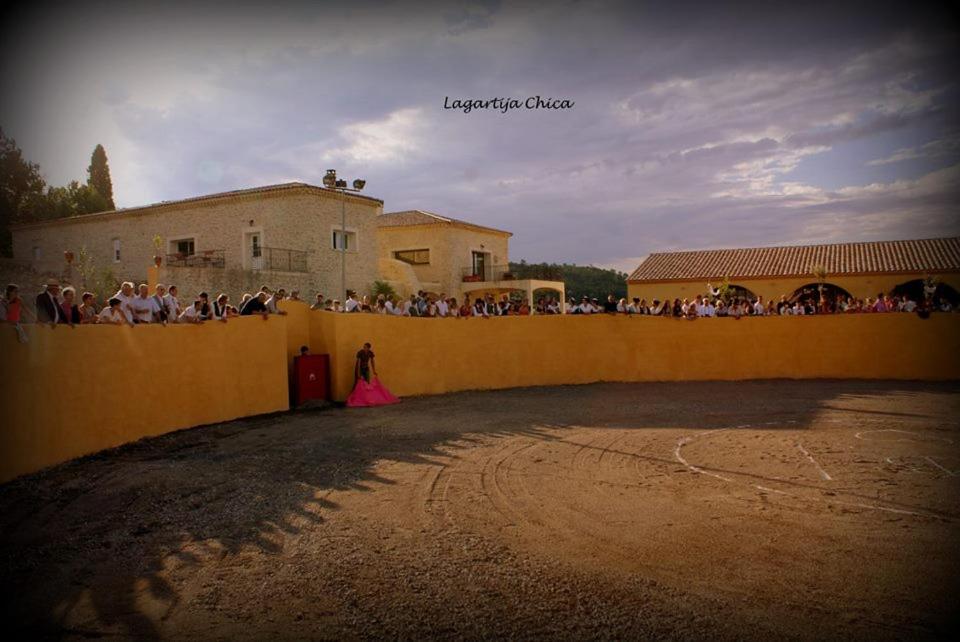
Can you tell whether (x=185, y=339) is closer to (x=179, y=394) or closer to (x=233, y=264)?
(x=179, y=394)

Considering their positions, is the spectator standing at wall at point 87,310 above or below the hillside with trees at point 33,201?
below

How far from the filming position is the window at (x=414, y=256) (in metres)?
40.9

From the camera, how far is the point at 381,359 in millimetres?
16984

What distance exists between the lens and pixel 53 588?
17.0 feet

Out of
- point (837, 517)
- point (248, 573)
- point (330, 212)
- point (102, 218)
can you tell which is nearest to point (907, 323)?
point (837, 517)

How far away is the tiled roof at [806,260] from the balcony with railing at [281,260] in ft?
78.8

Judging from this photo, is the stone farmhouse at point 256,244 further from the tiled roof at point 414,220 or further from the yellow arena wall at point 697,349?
the yellow arena wall at point 697,349

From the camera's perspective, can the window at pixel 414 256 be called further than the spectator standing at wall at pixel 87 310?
Yes

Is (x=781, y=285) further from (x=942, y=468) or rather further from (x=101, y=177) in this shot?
(x=101, y=177)

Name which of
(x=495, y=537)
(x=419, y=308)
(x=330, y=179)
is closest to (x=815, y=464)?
(x=495, y=537)

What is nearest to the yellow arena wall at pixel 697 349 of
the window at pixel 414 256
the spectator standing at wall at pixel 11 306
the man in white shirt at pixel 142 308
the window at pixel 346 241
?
the man in white shirt at pixel 142 308

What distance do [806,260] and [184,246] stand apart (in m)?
38.3

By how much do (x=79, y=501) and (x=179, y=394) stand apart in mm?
4717

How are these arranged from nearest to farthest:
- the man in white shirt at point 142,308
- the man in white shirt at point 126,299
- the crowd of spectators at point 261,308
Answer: the crowd of spectators at point 261,308 → the man in white shirt at point 126,299 → the man in white shirt at point 142,308
